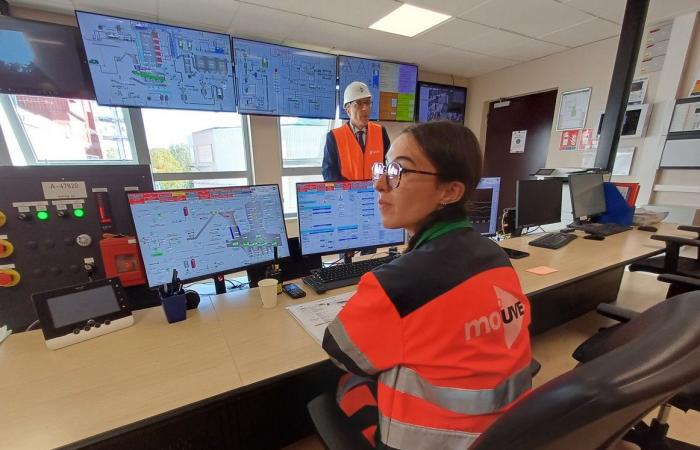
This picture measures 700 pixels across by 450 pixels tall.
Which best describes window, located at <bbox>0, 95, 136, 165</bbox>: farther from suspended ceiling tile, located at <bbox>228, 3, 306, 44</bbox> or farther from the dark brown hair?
the dark brown hair

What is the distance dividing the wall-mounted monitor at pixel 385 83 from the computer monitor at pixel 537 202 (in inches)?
90.7

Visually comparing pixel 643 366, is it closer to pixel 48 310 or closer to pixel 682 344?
pixel 682 344

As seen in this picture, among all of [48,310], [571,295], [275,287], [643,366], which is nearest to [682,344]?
[643,366]

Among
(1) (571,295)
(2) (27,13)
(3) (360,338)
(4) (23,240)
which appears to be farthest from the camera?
(2) (27,13)

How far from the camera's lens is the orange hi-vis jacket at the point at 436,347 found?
60 centimetres

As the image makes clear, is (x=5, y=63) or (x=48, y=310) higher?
(x=5, y=63)

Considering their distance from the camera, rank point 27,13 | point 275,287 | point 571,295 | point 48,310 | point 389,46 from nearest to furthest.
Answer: point 48,310
point 275,287
point 571,295
point 27,13
point 389,46

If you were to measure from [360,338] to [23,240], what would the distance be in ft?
4.18

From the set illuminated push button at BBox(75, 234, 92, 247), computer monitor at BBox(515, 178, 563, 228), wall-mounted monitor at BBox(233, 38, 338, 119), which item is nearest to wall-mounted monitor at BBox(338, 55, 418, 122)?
wall-mounted monitor at BBox(233, 38, 338, 119)

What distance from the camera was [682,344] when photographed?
0.41 metres

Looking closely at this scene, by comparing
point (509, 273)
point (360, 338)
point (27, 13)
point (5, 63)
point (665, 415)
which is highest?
point (27, 13)

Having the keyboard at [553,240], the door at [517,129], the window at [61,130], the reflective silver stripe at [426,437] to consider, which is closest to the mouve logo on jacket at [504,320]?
the reflective silver stripe at [426,437]

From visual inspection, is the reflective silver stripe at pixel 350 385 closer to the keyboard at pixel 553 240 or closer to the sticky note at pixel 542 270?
the sticky note at pixel 542 270

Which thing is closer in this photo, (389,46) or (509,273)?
(509,273)
